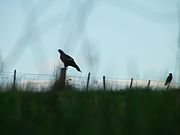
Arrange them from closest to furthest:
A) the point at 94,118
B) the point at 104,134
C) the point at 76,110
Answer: the point at 104,134 → the point at 94,118 → the point at 76,110

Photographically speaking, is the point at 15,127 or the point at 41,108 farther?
the point at 41,108

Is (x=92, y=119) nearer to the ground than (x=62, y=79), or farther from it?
nearer to the ground

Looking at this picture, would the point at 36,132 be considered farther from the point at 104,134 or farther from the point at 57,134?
the point at 104,134

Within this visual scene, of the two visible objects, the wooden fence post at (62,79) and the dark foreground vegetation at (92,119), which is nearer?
the dark foreground vegetation at (92,119)

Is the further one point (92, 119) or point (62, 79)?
point (62, 79)

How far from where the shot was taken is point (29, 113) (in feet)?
9.86

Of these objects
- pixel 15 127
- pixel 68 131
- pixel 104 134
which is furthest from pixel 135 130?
pixel 15 127

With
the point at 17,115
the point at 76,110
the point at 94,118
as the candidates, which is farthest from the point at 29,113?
the point at 94,118

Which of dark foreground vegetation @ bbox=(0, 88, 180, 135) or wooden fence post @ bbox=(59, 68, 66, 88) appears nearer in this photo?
dark foreground vegetation @ bbox=(0, 88, 180, 135)

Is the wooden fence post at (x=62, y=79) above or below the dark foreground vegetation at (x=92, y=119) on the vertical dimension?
above

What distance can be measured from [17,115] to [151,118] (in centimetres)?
93

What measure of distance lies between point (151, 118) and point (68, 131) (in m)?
0.54

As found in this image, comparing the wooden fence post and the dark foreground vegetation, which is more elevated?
the wooden fence post

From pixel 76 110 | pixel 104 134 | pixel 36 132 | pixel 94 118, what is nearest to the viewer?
pixel 104 134
